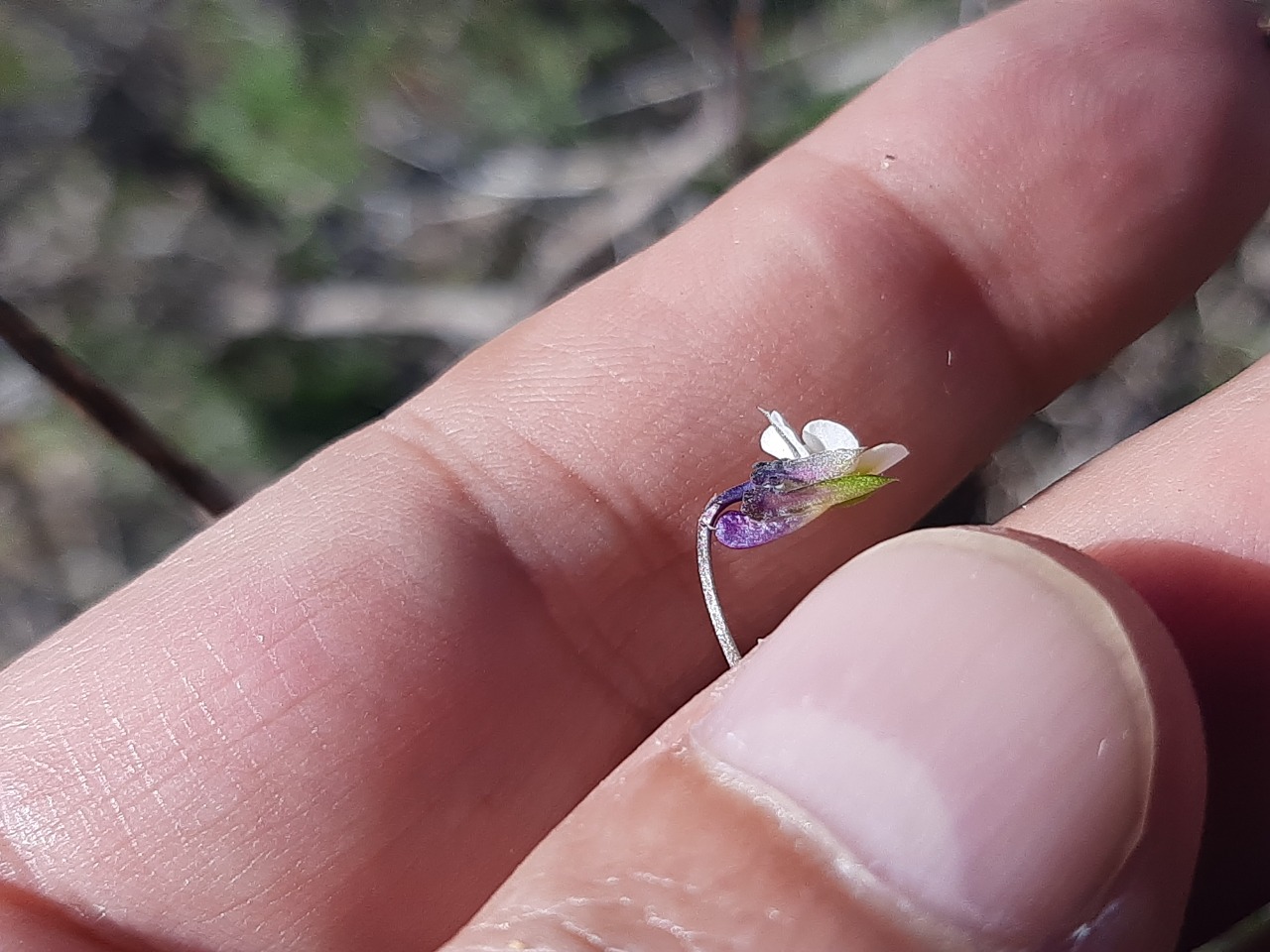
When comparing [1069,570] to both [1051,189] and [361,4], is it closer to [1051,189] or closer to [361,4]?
[1051,189]

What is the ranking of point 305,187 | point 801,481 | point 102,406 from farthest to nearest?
point 305,187, point 102,406, point 801,481

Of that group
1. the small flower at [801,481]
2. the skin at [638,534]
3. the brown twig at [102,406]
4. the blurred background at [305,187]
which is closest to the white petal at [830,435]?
the small flower at [801,481]

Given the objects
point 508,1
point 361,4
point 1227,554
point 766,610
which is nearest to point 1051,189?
point 1227,554

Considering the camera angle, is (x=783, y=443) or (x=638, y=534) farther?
(x=638, y=534)

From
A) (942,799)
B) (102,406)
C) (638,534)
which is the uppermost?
(102,406)

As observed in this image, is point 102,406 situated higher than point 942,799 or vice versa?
point 102,406

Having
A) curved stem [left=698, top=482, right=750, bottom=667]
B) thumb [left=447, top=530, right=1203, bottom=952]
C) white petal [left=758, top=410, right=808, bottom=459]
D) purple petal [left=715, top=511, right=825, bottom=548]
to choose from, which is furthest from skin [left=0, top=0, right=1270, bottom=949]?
white petal [left=758, top=410, right=808, bottom=459]

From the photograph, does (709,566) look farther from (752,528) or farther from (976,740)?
(976,740)

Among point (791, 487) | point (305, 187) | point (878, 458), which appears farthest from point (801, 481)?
point (305, 187)

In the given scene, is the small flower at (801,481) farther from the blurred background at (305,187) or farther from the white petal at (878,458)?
the blurred background at (305,187)
